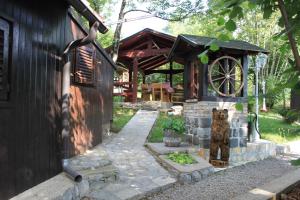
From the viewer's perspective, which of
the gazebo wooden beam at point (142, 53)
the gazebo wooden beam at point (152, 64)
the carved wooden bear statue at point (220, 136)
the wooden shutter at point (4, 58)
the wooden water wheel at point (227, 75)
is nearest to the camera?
→ the wooden shutter at point (4, 58)

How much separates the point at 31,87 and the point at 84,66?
2848mm

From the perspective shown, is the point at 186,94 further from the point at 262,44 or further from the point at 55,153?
the point at 262,44

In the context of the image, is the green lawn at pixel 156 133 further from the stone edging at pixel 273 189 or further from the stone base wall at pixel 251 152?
the stone edging at pixel 273 189

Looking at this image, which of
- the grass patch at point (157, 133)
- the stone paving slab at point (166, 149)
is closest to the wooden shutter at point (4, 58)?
the stone paving slab at point (166, 149)

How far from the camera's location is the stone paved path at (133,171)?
4.54 metres

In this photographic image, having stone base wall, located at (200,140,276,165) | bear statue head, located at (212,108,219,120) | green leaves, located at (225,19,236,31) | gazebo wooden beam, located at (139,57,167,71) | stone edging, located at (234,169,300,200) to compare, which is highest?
gazebo wooden beam, located at (139,57,167,71)

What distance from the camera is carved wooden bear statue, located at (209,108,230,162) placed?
271 inches

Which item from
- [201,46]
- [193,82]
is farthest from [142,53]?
[201,46]

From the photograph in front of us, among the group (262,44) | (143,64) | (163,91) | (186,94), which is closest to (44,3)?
(186,94)

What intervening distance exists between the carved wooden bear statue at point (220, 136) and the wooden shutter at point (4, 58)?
4753 millimetres

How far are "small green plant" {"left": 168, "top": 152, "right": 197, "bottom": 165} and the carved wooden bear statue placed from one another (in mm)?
603

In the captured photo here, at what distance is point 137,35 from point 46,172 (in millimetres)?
A: 12865

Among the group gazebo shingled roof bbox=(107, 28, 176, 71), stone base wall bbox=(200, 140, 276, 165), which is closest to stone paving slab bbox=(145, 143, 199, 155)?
stone base wall bbox=(200, 140, 276, 165)

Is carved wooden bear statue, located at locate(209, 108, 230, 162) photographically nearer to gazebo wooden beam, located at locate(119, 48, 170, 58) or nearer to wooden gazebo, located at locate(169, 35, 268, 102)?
wooden gazebo, located at locate(169, 35, 268, 102)
